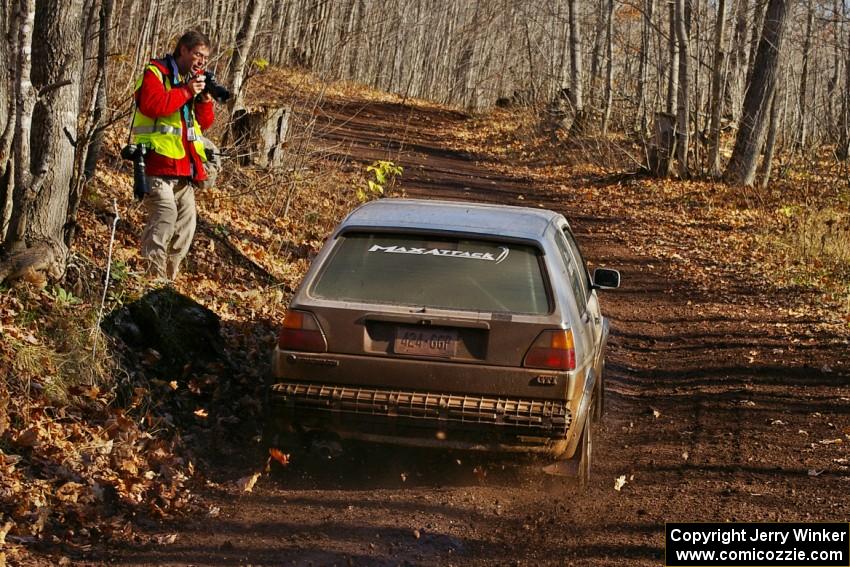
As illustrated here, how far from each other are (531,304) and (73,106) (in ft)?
11.8

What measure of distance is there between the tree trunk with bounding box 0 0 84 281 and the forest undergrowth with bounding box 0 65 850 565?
9.4 inches

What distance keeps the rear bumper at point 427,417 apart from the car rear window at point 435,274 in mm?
532

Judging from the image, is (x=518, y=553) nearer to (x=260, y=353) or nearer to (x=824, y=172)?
(x=260, y=353)

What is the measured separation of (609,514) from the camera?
230 inches

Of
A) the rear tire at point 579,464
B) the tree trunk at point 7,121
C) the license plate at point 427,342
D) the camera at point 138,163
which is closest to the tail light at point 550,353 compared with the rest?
the license plate at point 427,342

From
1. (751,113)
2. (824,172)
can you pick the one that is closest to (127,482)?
(751,113)

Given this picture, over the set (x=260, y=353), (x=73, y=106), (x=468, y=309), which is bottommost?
(x=260, y=353)

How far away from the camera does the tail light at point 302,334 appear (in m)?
5.90

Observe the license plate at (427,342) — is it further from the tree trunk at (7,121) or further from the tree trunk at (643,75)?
the tree trunk at (643,75)

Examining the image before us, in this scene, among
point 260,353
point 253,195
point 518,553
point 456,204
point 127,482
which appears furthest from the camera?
point 253,195

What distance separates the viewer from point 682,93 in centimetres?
2298

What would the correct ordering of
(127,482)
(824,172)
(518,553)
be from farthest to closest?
(824,172) → (127,482) → (518,553)

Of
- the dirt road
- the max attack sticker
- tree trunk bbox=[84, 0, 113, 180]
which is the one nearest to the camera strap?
tree trunk bbox=[84, 0, 113, 180]

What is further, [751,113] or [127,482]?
[751,113]
